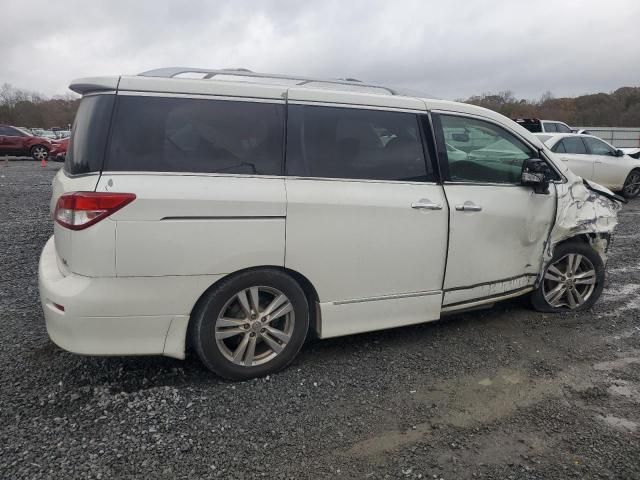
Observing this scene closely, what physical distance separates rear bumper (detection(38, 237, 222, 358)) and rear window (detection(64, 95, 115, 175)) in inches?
25.4

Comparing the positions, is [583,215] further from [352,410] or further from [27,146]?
[27,146]

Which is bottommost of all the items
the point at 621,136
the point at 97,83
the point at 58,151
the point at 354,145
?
the point at 58,151

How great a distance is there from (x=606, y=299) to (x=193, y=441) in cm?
423

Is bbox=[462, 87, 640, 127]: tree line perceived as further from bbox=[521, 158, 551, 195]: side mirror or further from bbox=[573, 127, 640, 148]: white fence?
bbox=[521, 158, 551, 195]: side mirror

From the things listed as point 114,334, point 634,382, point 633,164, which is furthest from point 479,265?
point 633,164

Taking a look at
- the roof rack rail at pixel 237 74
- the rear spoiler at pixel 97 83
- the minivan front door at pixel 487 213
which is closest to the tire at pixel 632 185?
Answer: the minivan front door at pixel 487 213

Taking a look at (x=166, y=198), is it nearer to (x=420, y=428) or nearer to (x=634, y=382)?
(x=420, y=428)

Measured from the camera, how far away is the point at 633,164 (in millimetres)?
12305

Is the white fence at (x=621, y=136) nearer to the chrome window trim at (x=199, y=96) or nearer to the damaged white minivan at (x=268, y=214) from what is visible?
the damaged white minivan at (x=268, y=214)

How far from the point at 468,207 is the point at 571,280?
156cm

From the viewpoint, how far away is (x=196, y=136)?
293 cm

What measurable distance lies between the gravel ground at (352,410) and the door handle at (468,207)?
1.05 m

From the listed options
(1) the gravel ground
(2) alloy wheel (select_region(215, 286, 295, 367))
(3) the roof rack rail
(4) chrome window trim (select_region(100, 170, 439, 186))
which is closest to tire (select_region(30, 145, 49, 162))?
(1) the gravel ground


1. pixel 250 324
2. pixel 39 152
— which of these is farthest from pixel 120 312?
pixel 39 152
